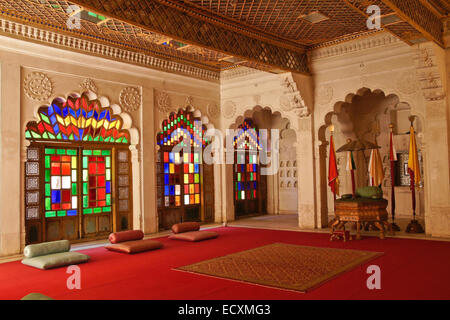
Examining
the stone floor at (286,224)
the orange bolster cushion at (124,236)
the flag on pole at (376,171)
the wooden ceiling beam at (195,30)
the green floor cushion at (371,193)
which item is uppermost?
the wooden ceiling beam at (195,30)

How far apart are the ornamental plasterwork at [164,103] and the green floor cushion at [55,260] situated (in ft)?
14.7

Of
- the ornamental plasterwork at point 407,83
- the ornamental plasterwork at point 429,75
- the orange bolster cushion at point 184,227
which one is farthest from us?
the orange bolster cushion at point 184,227

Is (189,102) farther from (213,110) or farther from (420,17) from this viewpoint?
(420,17)

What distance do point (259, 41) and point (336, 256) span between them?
4.34 meters

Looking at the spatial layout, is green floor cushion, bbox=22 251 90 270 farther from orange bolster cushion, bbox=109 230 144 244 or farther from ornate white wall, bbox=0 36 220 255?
ornate white wall, bbox=0 36 220 255

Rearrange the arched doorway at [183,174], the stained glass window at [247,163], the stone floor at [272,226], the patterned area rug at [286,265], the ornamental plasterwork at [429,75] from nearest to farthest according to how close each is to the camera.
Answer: the patterned area rug at [286,265], the ornamental plasterwork at [429,75], the stone floor at [272,226], the arched doorway at [183,174], the stained glass window at [247,163]

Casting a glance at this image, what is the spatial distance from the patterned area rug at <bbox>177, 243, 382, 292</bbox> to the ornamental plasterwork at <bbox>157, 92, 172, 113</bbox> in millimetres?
4419

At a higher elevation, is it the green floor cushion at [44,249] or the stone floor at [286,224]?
the green floor cushion at [44,249]

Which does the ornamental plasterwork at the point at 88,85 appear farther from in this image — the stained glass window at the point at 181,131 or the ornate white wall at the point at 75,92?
the stained glass window at the point at 181,131

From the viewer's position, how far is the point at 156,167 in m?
10.2

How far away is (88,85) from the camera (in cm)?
872

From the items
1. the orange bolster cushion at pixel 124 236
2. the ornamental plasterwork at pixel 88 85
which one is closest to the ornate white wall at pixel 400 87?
the orange bolster cushion at pixel 124 236

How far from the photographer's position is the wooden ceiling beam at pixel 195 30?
18.5 ft

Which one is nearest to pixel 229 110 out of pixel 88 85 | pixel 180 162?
pixel 180 162
